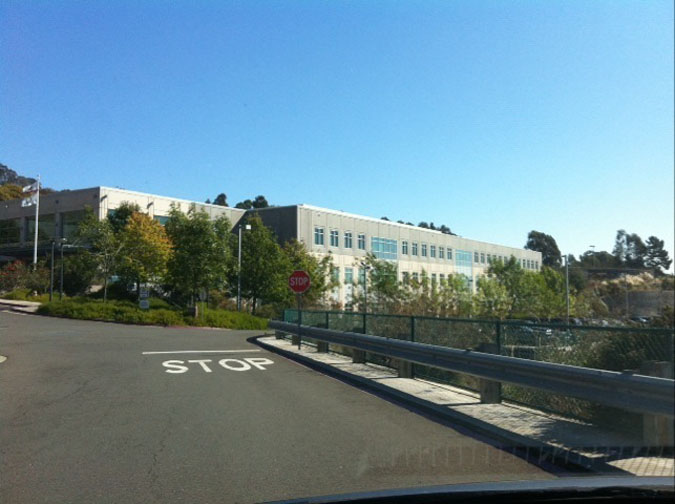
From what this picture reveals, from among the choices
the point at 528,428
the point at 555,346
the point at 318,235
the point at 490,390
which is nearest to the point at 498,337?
the point at 490,390

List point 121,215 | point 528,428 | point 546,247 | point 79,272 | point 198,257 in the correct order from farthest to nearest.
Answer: point 546,247
point 121,215
point 79,272
point 198,257
point 528,428

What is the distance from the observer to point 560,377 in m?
6.97

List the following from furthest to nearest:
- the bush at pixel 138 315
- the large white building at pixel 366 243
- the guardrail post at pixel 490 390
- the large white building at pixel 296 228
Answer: the large white building at pixel 366 243 → the large white building at pixel 296 228 → the bush at pixel 138 315 → the guardrail post at pixel 490 390

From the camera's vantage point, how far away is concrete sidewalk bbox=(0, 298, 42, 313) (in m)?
42.7

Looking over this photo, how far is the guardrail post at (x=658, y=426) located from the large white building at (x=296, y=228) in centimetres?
4492

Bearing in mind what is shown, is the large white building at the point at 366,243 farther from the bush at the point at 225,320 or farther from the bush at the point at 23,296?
the bush at the point at 23,296

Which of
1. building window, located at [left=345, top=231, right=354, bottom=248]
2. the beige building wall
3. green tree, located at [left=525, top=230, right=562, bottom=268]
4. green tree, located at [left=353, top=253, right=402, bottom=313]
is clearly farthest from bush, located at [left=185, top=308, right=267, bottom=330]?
green tree, located at [left=525, top=230, right=562, bottom=268]

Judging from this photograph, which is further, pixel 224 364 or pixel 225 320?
pixel 225 320

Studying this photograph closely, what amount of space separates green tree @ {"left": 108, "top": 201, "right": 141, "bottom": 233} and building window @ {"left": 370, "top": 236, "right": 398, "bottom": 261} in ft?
93.8

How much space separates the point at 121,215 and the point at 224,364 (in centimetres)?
4433

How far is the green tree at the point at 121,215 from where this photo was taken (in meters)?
54.2

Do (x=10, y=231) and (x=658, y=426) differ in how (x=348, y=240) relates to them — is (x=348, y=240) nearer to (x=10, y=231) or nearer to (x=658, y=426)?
(x=10, y=231)

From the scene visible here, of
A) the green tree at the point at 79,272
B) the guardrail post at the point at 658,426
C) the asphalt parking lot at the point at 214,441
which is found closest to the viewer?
the asphalt parking lot at the point at 214,441

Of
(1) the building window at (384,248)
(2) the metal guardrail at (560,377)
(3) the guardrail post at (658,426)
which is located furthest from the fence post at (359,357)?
(1) the building window at (384,248)
